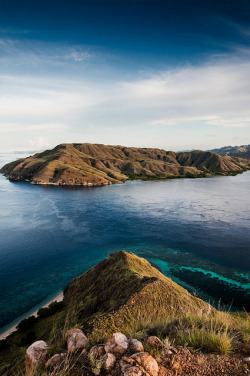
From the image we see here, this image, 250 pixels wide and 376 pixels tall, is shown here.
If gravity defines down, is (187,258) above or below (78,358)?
below

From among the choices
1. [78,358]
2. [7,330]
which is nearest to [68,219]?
[7,330]

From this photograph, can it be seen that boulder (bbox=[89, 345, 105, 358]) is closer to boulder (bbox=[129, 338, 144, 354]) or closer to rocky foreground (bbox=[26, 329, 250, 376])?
rocky foreground (bbox=[26, 329, 250, 376])

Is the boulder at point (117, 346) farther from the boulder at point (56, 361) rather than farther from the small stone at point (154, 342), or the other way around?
the boulder at point (56, 361)

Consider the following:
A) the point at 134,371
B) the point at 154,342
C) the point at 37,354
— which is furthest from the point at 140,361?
the point at 37,354

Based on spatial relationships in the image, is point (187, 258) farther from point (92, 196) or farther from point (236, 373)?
point (92, 196)

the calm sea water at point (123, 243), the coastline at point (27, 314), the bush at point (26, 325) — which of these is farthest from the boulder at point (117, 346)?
the calm sea water at point (123, 243)
